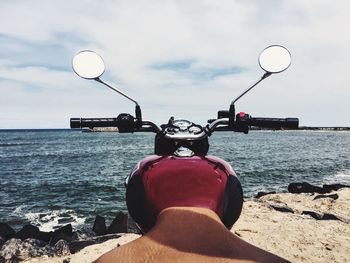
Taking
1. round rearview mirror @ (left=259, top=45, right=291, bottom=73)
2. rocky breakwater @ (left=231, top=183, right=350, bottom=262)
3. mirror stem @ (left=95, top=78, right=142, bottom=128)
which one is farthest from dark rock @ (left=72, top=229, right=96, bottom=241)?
round rearview mirror @ (left=259, top=45, right=291, bottom=73)

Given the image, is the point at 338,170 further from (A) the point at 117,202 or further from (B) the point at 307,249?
(B) the point at 307,249

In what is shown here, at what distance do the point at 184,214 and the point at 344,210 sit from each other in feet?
32.5

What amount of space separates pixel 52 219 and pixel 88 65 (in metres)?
12.5

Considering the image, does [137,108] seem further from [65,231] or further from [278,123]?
[65,231]

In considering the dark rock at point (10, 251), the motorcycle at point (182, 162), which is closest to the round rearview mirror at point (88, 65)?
the motorcycle at point (182, 162)

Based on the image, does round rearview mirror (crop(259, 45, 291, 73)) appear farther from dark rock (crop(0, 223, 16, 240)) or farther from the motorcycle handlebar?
dark rock (crop(0, 223, 16, 240))

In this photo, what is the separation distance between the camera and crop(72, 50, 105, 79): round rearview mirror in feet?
10.6

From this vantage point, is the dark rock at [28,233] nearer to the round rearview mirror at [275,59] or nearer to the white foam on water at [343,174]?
the round rearview mirror at [275,59]

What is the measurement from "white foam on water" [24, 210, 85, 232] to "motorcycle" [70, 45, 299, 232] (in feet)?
35.5

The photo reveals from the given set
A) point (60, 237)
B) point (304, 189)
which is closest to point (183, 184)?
point (60, 237)

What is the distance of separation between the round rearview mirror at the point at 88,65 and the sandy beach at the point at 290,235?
4522 mm

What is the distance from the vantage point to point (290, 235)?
725 centimetres

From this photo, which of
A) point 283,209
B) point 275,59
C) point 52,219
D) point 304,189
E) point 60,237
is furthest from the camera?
point 304,189

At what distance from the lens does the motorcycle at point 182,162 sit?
2299mm
